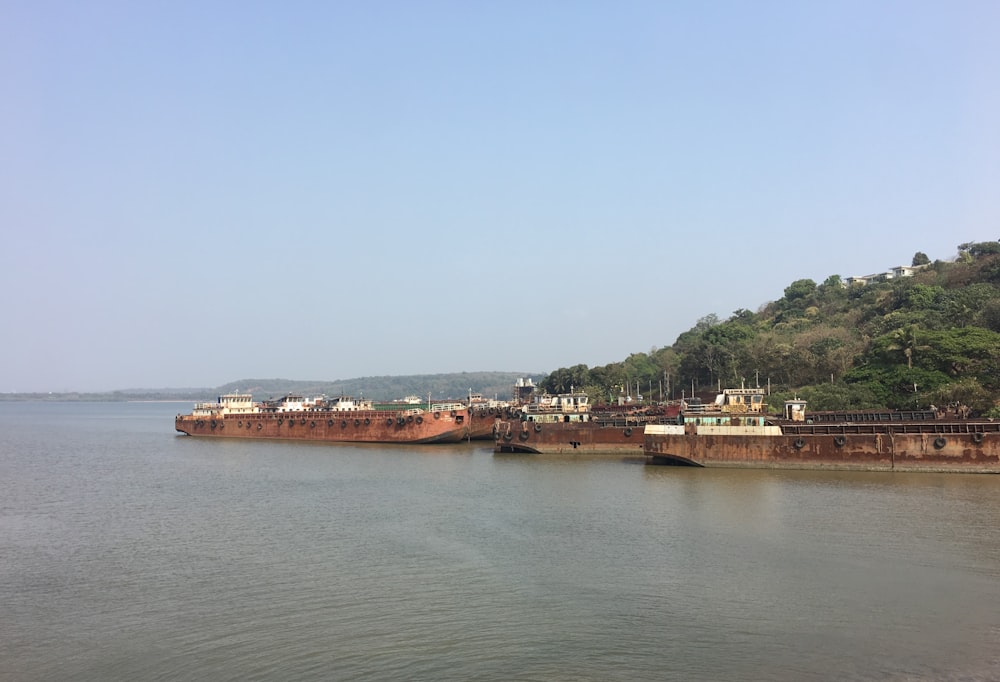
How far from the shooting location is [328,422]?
69688 mm

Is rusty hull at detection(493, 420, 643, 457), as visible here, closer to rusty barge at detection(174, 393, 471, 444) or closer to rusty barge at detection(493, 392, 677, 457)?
rusty barge at detection(493, 392, 677, 457)

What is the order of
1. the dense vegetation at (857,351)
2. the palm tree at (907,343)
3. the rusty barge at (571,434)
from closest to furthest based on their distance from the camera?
the rusty barge at (571,434) < the dense vegetation at (857,351) < the palm tree at (907,343)

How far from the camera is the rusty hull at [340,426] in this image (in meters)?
64.2

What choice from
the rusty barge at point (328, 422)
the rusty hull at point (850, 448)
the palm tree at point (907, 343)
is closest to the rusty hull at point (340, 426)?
the rusty barge at point (328, 422)

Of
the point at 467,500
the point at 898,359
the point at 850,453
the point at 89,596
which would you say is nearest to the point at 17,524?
the point at 89,596

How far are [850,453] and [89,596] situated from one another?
37.0m

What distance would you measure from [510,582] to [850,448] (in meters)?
28.5

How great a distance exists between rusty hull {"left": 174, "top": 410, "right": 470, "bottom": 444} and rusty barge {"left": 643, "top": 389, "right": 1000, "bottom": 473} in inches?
843

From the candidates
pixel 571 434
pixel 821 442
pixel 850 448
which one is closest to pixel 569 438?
pixel 571 434

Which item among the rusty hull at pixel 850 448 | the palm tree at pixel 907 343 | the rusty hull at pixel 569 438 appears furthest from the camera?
the palm tree at pixel 907 343

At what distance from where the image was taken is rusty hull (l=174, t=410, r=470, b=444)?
211 feet

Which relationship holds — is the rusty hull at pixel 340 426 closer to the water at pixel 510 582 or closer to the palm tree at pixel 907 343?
the water at pixel 510 582

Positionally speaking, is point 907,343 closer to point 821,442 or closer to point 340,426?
point 821,442

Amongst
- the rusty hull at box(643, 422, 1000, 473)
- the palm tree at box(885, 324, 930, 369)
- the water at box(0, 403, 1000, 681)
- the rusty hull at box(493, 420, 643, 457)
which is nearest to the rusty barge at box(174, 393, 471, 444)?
the rusty hull at box(493, 420, 643, 457)
